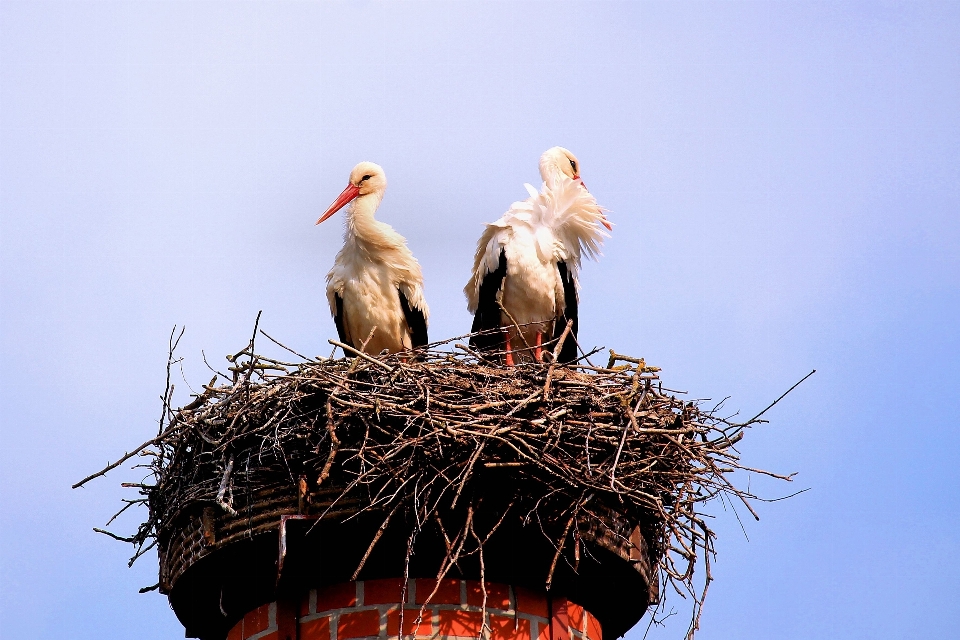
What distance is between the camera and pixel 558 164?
8.95 m

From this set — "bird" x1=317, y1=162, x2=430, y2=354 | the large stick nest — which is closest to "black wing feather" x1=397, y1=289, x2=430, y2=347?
"bird" x1=317, y1=162, x2=430, y2=354

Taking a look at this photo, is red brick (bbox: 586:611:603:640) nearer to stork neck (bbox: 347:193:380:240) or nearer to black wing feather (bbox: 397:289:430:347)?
black wing feather (bbox: 397:289:430:347)

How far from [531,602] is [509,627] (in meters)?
0.19

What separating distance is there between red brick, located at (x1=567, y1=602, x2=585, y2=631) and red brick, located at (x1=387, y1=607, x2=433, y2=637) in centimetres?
71

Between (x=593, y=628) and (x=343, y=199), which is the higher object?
(x=343, y=199)

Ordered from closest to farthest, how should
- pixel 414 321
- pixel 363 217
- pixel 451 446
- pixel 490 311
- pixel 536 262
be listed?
pixel 451 446 → pixel 536 262 → pixel 490 311 → pixel 414 321 → pixel 363 217

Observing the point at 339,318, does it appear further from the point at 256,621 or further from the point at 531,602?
the point at 531,602

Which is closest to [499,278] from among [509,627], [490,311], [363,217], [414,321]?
[490,311]

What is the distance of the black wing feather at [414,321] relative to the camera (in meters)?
8.48

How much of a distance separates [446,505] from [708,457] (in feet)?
3.80

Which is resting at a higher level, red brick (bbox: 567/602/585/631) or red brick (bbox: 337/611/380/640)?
red brick (bbox: 567/602/585/631)

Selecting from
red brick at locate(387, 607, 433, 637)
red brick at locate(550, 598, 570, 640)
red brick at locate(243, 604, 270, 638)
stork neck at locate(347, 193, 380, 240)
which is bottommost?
red brick at locate(387, 607, 433, 637)

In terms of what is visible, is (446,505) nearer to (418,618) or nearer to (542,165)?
(418,618)

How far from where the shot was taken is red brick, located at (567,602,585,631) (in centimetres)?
631
